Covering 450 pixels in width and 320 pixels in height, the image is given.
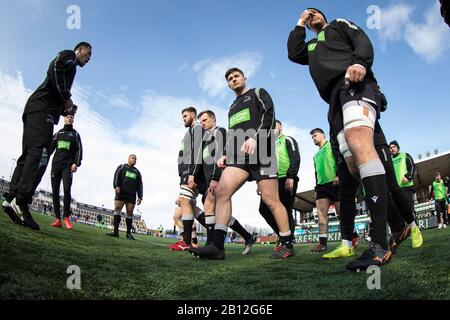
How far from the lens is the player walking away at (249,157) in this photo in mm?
3840

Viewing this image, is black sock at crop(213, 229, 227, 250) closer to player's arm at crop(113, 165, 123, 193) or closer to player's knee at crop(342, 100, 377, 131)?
player's knee at crop(342, 100, 377, 131)

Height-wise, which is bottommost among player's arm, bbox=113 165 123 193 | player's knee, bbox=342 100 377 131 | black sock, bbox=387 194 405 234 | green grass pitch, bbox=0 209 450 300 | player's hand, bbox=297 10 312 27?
green grass pitch, bbox=0 209 450 300

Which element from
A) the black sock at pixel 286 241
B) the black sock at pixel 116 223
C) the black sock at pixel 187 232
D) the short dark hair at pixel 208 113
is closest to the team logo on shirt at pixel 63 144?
the black sock at pixel 116 223

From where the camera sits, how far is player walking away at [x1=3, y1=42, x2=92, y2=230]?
13.5 ft

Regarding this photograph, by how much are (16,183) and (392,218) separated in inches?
180

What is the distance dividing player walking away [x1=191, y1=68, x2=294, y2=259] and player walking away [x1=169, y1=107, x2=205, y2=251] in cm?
125

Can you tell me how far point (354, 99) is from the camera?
2.64 m

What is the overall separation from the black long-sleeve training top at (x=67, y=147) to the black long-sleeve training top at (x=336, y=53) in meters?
6.02

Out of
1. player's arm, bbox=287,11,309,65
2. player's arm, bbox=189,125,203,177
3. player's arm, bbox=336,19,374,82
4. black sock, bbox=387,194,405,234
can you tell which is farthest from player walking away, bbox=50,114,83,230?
black sock, bbox=387,194,405,234

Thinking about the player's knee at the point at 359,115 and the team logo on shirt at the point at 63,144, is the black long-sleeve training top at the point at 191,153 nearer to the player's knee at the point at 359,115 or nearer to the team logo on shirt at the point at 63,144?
the team logo on shirt at the point at 63,144
